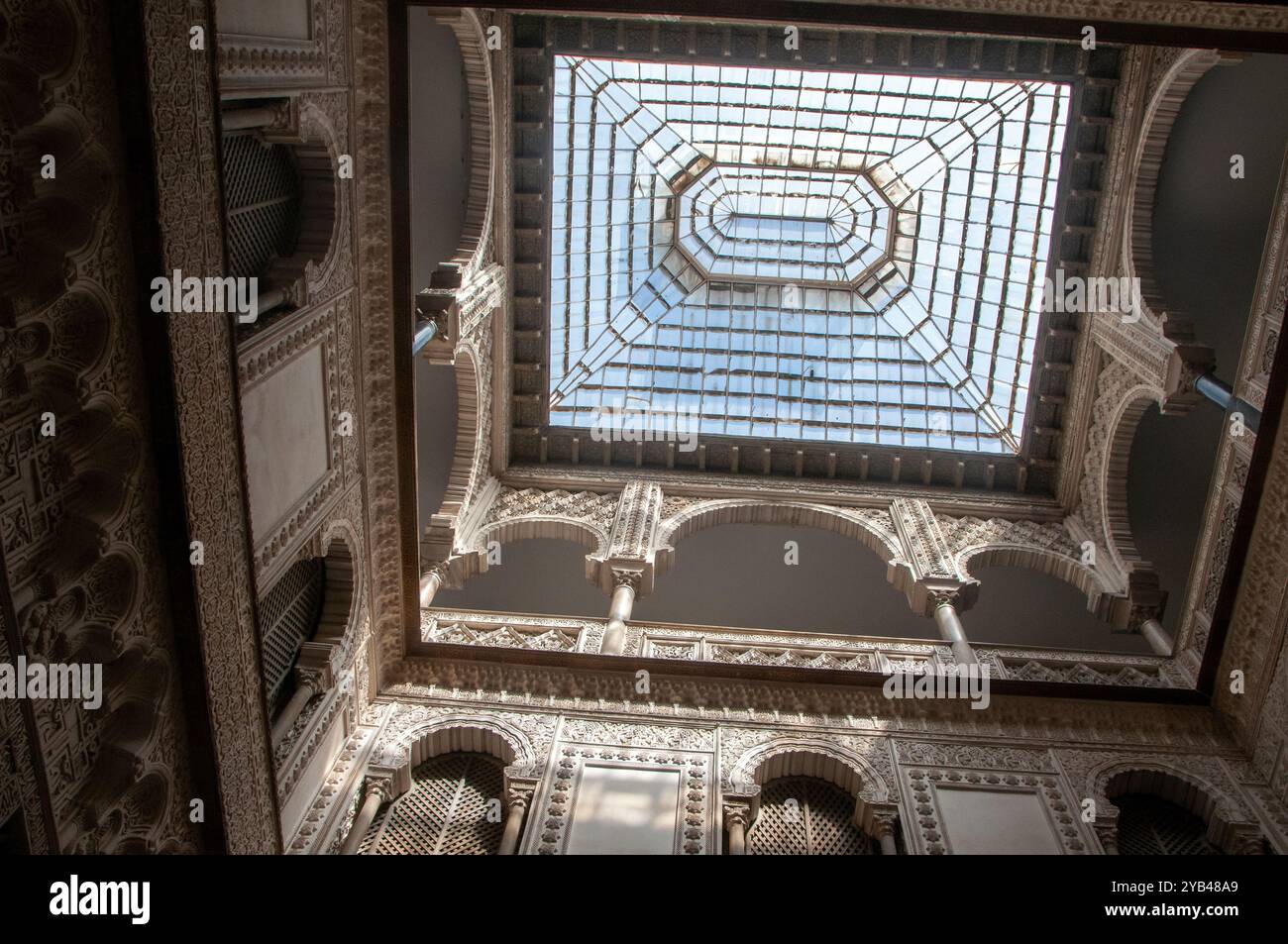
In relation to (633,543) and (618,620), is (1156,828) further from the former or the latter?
(633,543)

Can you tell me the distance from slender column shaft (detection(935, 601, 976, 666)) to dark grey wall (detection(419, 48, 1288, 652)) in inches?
179

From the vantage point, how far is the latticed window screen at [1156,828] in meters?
9.36

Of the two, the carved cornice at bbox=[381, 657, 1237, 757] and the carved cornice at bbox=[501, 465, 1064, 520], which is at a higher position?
the carved cornice at bbox=[501, 465, 1064, 520]

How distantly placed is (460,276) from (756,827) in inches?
279

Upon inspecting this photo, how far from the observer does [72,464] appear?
5.58 metres

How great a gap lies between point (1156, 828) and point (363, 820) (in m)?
7.36

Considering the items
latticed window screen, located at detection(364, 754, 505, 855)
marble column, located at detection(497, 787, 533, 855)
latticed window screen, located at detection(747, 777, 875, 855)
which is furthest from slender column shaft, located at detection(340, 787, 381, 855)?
latticed window screen, located at detection(747, 777, 875, 855)

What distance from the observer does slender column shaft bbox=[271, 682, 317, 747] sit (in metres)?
8.58

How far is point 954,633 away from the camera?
11.6 metres

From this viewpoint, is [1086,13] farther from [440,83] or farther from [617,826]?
[617,826]

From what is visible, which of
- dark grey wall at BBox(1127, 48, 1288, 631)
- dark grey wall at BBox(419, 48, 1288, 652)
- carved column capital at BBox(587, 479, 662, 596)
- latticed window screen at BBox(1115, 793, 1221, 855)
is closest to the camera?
latticed window screen at BBox(1115, 793, 1221, 855)

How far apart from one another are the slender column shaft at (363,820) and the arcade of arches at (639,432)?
5cm

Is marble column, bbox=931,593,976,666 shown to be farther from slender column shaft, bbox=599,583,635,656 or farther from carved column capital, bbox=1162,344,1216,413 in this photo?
slender column shaft, bbox=599,583,635,656

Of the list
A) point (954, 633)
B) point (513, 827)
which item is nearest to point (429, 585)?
point (513, 827)
